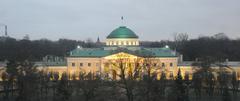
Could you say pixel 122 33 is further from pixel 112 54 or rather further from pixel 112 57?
pixel 112 57

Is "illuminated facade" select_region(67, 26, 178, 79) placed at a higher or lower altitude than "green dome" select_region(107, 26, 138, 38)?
lower

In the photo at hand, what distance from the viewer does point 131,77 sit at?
48.5 m

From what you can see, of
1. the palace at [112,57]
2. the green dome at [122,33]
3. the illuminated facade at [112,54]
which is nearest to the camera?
the palace at [112,57]

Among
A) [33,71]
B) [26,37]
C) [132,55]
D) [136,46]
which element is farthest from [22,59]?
[26,37]

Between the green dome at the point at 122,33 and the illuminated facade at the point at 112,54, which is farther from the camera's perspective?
the green dome at the point at 122,33

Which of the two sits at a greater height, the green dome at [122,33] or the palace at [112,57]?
the green dome at [122,33]

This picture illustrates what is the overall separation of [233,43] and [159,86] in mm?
76046

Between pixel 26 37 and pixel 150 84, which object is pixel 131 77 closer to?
pixel 150 84

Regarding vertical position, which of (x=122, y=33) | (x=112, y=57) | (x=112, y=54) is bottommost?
(x=112, y=57)

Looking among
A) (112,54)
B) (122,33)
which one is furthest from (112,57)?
(122,33)

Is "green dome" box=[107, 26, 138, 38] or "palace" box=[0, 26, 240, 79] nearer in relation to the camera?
"palace" box=[0, 26, 240, 79]

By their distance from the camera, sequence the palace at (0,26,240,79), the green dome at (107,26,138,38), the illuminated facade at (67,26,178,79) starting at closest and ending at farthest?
1. the palace at (0,26,240,79)
2. the illuminated facade at (67,26,178,79)
3. the green dome at (107,26,138,38)

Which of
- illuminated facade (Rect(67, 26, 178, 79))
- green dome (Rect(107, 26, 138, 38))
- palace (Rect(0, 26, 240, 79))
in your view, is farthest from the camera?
green dome (Rect(107, 26, 138, 38))

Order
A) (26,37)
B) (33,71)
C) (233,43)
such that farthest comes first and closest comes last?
(26,37)
(233,43)
(33,71)
